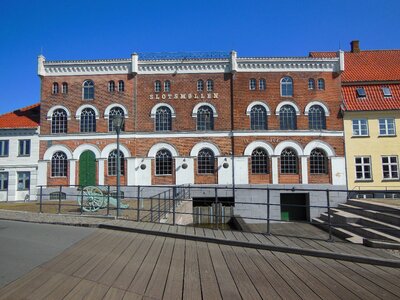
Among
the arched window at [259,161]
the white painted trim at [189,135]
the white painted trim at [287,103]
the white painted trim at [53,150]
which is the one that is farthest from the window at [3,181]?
the white painted trim at [287,103]

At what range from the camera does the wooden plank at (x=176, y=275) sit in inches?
168

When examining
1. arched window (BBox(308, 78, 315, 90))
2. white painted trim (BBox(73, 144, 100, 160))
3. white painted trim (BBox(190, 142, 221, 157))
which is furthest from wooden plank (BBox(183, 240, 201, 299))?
arched window (BBox(308, 78, 315, 90))

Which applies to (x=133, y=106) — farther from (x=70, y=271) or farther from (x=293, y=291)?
(x=293, y=291)

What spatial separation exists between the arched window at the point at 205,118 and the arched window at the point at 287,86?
19.8 feet

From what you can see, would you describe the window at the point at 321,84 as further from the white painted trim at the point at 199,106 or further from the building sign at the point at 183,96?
the white painted trim at the point at 199,106

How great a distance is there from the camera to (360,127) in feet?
79.2

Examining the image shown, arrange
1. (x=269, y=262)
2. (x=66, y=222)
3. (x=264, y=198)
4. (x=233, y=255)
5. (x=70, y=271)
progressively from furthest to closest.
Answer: (x=264, y=198) < (x=66, y=222) < (x=233, y=255) < (x=269, y=262) < (x=70, y=271)

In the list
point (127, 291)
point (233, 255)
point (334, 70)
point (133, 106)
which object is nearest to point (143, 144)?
point (133, 106)

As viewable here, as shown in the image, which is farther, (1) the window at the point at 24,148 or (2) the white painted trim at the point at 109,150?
(1) the window at the point at 24,148

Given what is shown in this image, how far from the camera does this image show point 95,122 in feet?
81.0

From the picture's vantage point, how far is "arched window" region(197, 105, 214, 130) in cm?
2478

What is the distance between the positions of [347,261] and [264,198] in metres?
17.9

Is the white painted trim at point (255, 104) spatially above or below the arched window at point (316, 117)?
above

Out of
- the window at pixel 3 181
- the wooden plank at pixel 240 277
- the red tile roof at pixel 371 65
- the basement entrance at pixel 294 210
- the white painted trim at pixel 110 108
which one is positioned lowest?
the basement entrance at pixel 294 210
